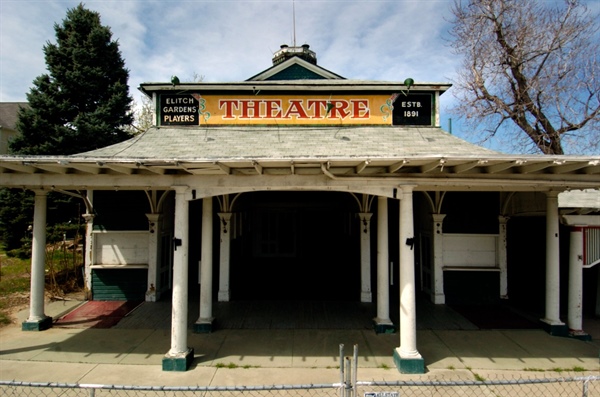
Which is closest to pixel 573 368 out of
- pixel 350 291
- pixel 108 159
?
pixel 350 291

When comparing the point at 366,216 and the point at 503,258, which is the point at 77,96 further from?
the point at 503,258

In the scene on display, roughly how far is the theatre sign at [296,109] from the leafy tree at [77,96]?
10035 millimetres

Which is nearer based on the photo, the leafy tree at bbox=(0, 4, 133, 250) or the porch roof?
the porch roof

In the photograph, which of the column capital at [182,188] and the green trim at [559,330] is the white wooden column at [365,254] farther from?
the column capital at [182,188]

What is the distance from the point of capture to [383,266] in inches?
294

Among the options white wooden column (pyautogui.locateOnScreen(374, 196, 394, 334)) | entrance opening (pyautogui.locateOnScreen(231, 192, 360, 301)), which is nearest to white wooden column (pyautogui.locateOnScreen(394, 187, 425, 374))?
white wooden column (pyautogui.locateOnScreen(374, 196, 394, 334))

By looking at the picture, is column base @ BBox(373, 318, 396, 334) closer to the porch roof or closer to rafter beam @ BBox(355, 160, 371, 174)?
the porch roof

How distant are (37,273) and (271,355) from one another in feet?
18.2

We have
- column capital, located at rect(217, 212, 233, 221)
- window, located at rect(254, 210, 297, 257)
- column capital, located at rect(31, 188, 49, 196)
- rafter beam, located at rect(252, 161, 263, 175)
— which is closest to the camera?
rafter beam, located at rect(252, 161, 263, 175)

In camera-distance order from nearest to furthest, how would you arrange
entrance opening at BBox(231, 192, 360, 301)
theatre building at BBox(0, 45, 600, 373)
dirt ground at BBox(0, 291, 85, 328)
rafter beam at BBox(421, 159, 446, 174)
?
rafter beam at BBox(421, 159, 446, 174) < theatre building at BBox(0, 45, 600, 373) < dirt ground at BBox(0, 291, 85, 328) < entrance opening at BBox(231, 192, 360, 301)

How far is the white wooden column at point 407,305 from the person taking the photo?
583cm

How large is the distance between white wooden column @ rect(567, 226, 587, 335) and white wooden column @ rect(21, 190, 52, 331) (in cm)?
1140

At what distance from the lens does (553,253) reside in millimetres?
7473

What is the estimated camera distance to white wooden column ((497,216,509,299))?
10008 mm
